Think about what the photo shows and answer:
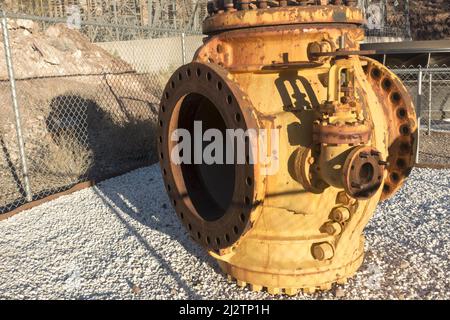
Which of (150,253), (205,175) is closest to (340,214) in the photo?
(205,175)

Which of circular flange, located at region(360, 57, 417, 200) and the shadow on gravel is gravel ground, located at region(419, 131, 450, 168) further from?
the shadow on gravel

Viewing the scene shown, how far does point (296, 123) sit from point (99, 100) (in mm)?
8250

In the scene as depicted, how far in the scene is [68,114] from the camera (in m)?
9.03

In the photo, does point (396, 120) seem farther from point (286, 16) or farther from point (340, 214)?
point (286, 16)

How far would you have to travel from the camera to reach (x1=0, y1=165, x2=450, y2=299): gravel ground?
9.78 ft

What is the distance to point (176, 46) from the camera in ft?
45.0

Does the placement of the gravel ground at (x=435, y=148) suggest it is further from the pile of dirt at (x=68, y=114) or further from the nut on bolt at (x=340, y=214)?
the pile of dirt at (x=68, y=114)

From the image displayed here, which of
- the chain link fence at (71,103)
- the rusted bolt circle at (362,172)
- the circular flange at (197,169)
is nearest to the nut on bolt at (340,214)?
the rusted bolt circle at (362,172)

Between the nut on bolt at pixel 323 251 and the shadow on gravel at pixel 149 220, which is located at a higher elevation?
the nut on bolt at pixel 323 251

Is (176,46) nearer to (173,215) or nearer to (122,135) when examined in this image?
(122,135)

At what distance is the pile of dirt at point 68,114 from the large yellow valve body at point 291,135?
372cm

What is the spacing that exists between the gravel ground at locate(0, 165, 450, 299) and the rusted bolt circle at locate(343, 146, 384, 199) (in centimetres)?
88

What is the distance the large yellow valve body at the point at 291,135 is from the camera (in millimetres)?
2367

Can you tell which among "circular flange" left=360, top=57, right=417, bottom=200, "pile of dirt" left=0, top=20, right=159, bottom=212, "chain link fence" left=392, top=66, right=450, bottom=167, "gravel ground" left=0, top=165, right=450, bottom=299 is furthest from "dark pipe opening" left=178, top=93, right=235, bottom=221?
"chain link fence" left=392, top=66, right=450, bottom=167
